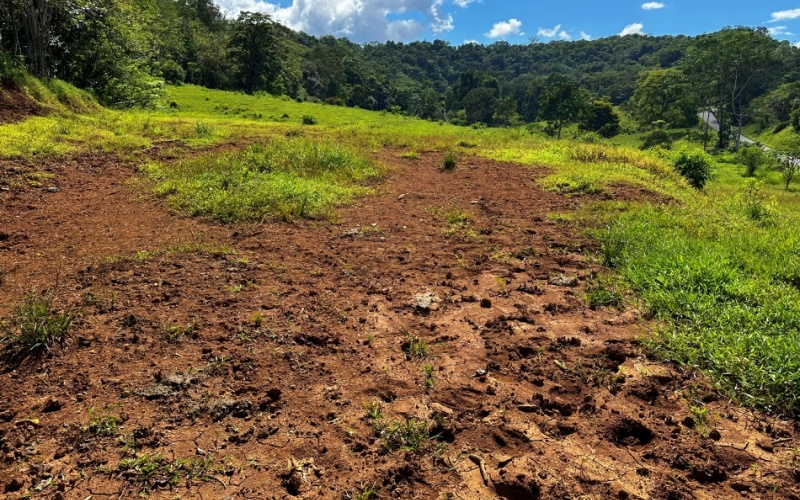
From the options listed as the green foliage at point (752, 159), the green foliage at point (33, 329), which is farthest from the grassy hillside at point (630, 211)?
the green foliage at point (752, 159)

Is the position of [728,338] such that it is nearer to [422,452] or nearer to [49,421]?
[422,452]

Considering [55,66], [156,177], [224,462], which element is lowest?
[224,462]

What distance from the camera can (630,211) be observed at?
7297 mm

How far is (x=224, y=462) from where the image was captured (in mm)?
2531

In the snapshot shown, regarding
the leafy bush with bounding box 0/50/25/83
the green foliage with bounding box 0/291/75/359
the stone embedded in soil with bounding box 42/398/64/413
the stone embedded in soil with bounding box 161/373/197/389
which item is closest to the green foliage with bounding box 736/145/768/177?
the stone embedded in soil with bounding box 161/373/197/389

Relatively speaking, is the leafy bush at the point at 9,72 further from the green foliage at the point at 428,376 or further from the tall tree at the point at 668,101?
the tall tree at the point at 668,101

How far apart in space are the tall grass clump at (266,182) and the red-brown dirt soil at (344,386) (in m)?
1.14

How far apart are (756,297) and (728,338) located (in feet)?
3.17

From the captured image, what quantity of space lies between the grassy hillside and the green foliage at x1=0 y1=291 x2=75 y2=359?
9.78 feet

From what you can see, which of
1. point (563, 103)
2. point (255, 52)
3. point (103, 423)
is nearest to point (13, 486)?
point (103, 423)

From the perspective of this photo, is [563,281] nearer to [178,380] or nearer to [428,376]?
[428,376]

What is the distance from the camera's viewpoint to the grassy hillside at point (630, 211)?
140 inches

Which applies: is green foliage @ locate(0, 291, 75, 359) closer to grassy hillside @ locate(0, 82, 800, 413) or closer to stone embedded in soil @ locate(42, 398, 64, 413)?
stone embedded in soil @ locate(42, 398, 64, 413)

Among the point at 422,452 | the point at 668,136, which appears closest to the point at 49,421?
the point at 422,452
